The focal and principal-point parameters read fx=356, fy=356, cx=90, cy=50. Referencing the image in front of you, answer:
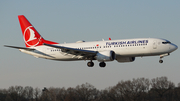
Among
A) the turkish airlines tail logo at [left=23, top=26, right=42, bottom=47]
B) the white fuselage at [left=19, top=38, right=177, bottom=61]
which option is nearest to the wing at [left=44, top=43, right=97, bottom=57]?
the white fuselage at [left=19, top=38, right=177, bottom=61]

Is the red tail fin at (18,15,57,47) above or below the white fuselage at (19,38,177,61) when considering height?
Answer: above

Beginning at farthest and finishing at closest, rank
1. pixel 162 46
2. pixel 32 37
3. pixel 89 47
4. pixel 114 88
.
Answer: pixel 114 88 → pixel 32 37 → pixel 89 47 → pixel 162 46

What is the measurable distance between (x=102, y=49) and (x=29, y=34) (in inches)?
764

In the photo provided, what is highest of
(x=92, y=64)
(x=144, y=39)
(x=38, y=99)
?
(x=144, y=39)

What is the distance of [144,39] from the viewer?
6662 cm

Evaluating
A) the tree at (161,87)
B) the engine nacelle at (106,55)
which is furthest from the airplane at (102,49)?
the tree at (161,87)

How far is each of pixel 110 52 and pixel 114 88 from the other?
5068 cm

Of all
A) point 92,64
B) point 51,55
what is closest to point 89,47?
point 92,64

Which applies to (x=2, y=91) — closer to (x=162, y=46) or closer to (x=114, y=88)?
(x=114, y=88)

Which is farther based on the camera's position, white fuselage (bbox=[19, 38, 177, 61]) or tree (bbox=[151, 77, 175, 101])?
tree (bbox=[151, 77, 175, 101])

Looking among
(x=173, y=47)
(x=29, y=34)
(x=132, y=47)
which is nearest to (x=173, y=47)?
(x=173, y=47)

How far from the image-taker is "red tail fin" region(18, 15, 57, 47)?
7800 cm

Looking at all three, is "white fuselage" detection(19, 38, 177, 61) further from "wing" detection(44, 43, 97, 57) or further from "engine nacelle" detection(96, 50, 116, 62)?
"wing" detection(44, 43, 97, 57)

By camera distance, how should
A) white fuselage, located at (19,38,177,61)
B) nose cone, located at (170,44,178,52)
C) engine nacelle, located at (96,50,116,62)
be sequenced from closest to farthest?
white fuselage, located at (19,38,177,61)
nose cone, located at (170,44,178,52)
engine nacelle, located at (96,50,116,62)
